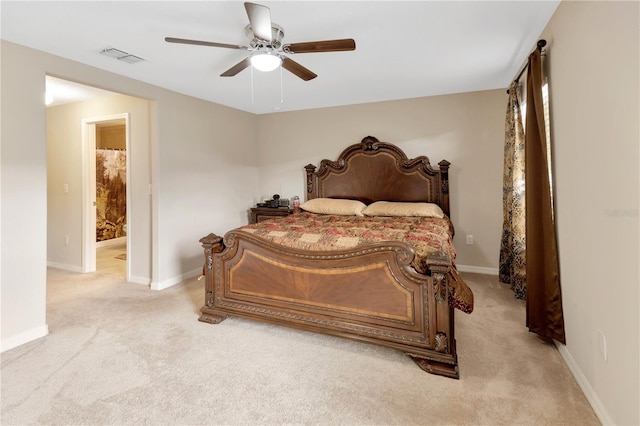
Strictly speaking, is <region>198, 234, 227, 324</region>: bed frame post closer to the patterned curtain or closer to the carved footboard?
the carved footboard

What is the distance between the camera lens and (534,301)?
2342 millimetres

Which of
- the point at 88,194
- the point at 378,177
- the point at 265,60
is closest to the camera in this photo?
the point at 265,60

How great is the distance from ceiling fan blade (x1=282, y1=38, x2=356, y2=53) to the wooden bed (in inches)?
50.5

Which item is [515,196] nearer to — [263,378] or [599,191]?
[599,191]

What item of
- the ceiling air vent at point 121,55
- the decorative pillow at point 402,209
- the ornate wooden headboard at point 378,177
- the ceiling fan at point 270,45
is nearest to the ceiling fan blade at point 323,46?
the ceiling fan at point 270,45

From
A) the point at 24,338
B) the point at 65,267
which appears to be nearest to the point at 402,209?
the point at 24,338

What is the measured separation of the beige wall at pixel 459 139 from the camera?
3986 mm

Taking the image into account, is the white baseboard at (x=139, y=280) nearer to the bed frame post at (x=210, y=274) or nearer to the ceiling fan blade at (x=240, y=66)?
the bed frame post at (x=210, y=274)

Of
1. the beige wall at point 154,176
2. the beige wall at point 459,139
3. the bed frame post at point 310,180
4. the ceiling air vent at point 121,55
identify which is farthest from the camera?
the bed frame post at point 310,180

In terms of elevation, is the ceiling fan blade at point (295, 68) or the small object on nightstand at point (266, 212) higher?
the ceiling fan blade at point (295, 68)

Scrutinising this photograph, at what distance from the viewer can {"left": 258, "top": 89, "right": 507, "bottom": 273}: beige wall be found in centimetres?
399

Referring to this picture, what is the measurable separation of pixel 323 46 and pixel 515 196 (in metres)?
2.32

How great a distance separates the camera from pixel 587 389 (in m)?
1.76

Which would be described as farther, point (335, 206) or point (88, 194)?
point (88, 194)
